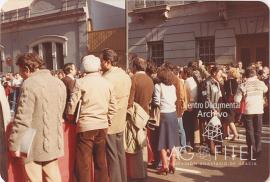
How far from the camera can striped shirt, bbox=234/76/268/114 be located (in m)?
4.92

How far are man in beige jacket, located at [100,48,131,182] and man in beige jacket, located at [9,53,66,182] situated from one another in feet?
2.45

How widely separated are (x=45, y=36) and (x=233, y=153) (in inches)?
125

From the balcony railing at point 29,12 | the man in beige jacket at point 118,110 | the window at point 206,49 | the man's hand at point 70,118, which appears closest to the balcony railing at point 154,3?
the balcony railing at point 29,12

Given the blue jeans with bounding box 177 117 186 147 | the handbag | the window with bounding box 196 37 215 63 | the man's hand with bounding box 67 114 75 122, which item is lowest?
the blue jeans with bounding box 177 117 186 147

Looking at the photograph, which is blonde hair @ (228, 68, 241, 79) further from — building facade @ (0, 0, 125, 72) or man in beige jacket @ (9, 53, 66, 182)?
man in beige jacket @ (9, 53, 66, 182)

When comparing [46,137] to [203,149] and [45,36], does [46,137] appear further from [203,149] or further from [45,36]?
[203,149]

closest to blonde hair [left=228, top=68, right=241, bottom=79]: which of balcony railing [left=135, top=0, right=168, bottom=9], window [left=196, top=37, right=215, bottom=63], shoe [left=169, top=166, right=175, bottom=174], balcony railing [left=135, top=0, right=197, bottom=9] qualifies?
window [left=196, top=37, right=215, bottom=63]

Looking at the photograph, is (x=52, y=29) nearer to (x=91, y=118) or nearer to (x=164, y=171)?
(x=91, y=118)

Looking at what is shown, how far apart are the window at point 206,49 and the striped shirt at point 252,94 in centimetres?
268

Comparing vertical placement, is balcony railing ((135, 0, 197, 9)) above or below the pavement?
above

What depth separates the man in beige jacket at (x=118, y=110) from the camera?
3.75m

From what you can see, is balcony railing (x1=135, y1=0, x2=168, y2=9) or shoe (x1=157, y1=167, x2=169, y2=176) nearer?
shoe (x1=157, y1=167, x2=169, y2=176)

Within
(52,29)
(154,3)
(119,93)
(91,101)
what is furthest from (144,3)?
(91,101)

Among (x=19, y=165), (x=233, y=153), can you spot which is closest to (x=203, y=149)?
(x=233, y=153)
